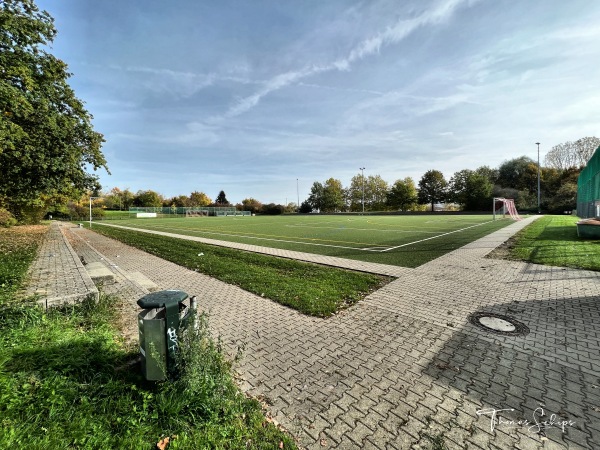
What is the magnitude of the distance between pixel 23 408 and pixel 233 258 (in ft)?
28.3

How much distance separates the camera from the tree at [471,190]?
63.5 m

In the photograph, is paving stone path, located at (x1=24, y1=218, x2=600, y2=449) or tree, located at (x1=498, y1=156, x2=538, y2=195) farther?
tree, located at (x1=498, y1=156, x2=538, y2=195)

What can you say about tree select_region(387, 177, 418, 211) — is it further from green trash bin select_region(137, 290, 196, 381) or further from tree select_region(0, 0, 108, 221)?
green trash bin select_region(137, 290, 196, 381)

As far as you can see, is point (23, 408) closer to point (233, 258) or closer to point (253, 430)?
point (253, 430)

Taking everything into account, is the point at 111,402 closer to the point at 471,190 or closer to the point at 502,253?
the point at 502,253

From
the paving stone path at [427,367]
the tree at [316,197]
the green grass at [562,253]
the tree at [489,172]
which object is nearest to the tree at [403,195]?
the tree at [489,172]

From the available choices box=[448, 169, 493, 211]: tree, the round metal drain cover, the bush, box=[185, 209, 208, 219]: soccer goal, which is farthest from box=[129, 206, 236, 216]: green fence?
the round metal drain cover

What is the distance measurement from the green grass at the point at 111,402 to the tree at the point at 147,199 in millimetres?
109187

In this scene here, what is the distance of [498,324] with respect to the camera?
15.4 feet

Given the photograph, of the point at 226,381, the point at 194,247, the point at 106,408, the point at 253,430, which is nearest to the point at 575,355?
the point at 253,430

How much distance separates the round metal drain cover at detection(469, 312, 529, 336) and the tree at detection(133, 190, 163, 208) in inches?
4373

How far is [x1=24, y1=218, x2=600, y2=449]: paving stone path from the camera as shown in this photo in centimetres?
251

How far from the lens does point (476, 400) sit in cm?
288

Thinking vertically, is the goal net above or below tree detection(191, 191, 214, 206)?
below
